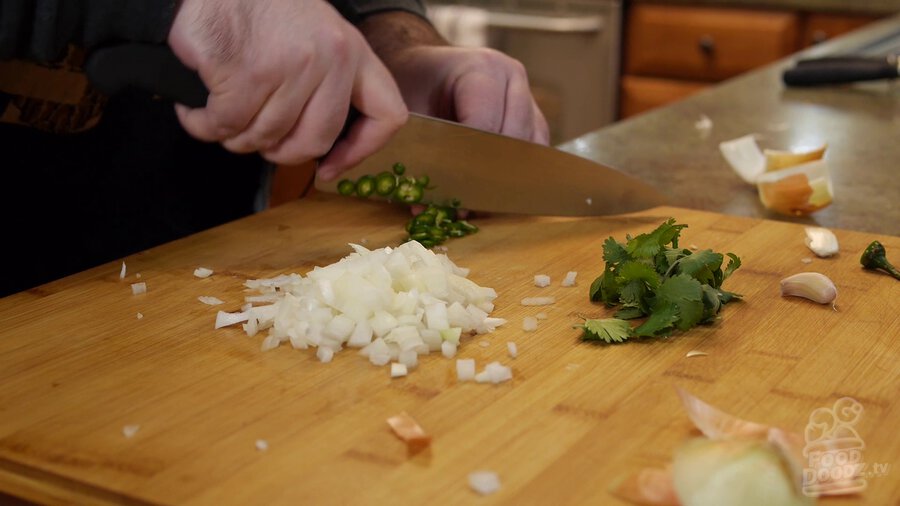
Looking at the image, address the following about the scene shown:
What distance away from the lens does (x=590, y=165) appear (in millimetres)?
1420

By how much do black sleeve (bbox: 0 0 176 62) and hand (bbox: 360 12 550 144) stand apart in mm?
480

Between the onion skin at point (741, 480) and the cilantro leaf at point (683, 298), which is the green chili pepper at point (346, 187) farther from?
the onion skin at point (741, 480)

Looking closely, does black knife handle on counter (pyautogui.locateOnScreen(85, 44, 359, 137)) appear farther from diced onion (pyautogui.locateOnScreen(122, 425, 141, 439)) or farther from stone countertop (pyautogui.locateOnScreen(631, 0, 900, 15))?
stone countertop (pyautogui.locateOnScreen(631, 0, 900, 15))

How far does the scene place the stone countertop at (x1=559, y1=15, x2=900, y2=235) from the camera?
1512mm

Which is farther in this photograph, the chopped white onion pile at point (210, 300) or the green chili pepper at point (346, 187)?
the green chili pepper at point (346, 187)

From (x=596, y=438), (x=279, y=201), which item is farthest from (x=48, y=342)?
(x=279, y=201)

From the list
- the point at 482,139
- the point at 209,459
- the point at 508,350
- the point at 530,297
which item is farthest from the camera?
the point at 482,139

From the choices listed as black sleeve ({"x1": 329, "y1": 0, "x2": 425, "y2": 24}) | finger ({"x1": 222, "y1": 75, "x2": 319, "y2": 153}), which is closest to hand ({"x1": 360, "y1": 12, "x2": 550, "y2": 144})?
black sleeve ({"x1": 329, "y1": 0, "x2": 425, "y2": 24})

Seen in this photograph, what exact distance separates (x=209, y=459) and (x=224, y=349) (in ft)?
0.72

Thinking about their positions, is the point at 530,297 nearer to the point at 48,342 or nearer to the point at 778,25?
the point at 48,342

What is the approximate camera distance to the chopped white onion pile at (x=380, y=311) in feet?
3.29

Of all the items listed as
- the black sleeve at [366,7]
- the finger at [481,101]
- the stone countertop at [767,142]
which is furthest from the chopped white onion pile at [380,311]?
the black sleeve at [366,7]

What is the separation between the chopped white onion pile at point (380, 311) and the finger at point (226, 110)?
0.20 m

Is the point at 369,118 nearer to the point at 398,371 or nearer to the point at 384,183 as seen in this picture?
the point at 384,183
